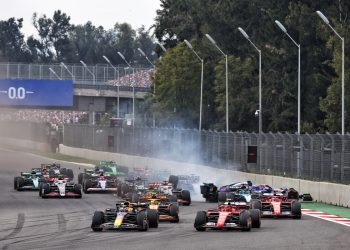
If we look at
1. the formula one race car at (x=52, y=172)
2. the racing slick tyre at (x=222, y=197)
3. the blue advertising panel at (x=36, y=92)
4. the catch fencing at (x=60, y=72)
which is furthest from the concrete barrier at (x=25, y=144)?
the racing slick tyre at (x=222, y=197)

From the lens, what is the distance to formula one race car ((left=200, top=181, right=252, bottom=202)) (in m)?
39.5

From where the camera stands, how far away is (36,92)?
121250 mm

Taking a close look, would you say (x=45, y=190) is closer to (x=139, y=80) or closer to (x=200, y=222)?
(x=200, y=222)

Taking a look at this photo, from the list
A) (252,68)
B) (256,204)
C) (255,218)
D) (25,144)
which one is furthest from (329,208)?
(25,144)

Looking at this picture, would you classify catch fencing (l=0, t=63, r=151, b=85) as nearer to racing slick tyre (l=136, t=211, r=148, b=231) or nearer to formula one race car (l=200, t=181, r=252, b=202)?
formula one race car (l=200, t=181, r=252, b=202)

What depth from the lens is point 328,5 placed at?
104 meters

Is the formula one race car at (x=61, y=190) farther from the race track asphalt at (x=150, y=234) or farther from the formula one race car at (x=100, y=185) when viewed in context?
the race track asphalt at (x=150, y=234)

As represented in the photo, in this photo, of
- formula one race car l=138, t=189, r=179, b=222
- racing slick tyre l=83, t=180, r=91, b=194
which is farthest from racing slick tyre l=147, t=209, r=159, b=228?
racing slick tyre l=83, t=180, r=91, b=194

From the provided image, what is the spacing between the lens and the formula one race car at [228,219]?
3016 cm

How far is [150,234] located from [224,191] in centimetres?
1249

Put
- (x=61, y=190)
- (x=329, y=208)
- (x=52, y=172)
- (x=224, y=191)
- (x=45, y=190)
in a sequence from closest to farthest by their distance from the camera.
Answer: (x=329, y=208) → (x=224, y=191) → (x=45, y=190) → (x=61, y=190) → (x=52, y=172)

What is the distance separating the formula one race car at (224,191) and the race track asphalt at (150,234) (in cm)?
107

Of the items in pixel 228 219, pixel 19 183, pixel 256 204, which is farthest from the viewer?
pixel 19 183

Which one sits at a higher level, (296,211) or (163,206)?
(163,206)
